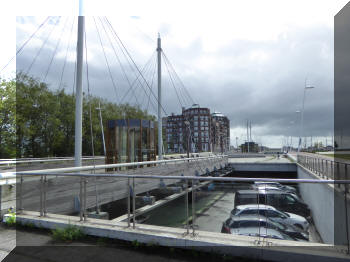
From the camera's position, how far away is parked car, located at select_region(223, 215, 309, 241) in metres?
4.53

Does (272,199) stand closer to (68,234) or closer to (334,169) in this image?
(68,234)

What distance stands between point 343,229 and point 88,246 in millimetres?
4415

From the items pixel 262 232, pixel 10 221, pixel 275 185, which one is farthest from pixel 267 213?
pixel 10 221

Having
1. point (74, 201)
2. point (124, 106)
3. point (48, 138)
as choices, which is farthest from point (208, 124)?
point (74, 201)

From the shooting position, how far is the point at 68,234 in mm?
5141

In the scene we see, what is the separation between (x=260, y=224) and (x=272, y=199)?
482 millimetres

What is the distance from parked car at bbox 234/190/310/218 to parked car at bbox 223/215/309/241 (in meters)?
0.27

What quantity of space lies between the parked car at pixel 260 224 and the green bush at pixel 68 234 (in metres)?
2.85

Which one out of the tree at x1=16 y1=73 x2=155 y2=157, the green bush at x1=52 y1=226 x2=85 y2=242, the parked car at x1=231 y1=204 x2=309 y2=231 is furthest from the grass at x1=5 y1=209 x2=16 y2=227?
the tree at x1=16 y1=73 x2=155 y2=157

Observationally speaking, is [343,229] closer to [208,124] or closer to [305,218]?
[305,218]

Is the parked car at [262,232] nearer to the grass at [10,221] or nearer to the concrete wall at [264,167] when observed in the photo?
the grass at [10,221]

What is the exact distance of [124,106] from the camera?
61594 mm

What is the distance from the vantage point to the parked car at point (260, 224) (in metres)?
4.53

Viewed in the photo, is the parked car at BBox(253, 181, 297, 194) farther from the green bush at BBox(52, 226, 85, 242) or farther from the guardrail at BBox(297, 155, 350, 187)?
the guardrail at BBox(297, 155, 350, 187)
